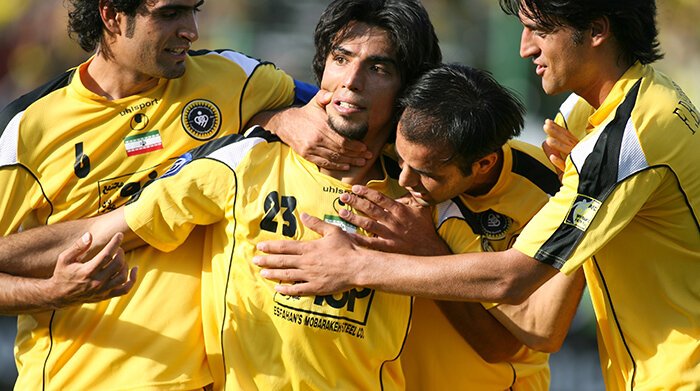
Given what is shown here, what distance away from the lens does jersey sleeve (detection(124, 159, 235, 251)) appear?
15.7ft

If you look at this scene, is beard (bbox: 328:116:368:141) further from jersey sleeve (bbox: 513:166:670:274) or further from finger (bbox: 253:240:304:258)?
jersey sleeve (bbox: 513:166:670:274)

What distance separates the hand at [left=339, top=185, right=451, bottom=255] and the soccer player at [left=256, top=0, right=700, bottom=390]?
0.36 ft

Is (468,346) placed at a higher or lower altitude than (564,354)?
higher

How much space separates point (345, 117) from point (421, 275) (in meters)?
0.82

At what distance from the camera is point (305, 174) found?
4980mm

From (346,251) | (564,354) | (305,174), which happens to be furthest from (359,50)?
(564,354)

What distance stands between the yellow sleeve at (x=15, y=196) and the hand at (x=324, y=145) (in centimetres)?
119

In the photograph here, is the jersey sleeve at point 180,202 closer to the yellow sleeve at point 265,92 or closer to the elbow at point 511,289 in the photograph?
the yellow sleeve at point 265,92

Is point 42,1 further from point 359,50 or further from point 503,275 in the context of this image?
point 503,275

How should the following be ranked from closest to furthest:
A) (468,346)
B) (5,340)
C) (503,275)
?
(503,275), (468,346), (5,340)

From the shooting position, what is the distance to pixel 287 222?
4.89 metres

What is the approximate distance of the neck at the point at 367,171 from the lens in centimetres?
504

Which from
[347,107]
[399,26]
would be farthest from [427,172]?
[399,26]

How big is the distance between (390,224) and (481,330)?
0.73 m
